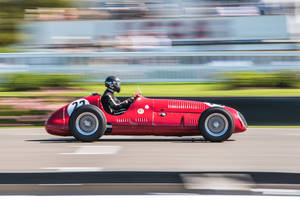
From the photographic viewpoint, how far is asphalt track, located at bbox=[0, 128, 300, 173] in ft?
23.1

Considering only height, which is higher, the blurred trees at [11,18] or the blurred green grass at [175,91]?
the blurred trees at [11,18]

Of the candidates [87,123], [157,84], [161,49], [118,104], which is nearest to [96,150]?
[87,123]

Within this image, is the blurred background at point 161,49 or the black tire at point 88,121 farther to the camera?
the blurred background at point 161,49

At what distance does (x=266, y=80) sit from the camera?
2239 centimetres

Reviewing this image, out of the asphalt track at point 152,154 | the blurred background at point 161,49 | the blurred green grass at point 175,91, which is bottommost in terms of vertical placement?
the asphalt track at point 152,154

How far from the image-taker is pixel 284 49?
30.7 m

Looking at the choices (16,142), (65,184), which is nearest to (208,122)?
(16,142)

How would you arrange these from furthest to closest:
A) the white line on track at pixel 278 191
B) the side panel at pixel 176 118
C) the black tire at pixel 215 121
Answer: the side panel at pixel 176 118, the black tire at pixel 215 121, the white line on track at pixel 278 191

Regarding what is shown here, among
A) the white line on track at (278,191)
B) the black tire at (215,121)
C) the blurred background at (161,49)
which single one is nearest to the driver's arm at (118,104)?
the black tire at (215,121)

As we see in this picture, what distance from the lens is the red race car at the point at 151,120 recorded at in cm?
931

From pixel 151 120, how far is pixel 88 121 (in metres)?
0.96

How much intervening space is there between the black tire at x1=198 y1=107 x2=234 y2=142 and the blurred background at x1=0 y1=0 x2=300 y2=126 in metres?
11.3

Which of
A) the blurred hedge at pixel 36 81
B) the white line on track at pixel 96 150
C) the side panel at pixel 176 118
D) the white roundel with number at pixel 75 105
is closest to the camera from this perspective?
the white line on track at pixel 96 150
